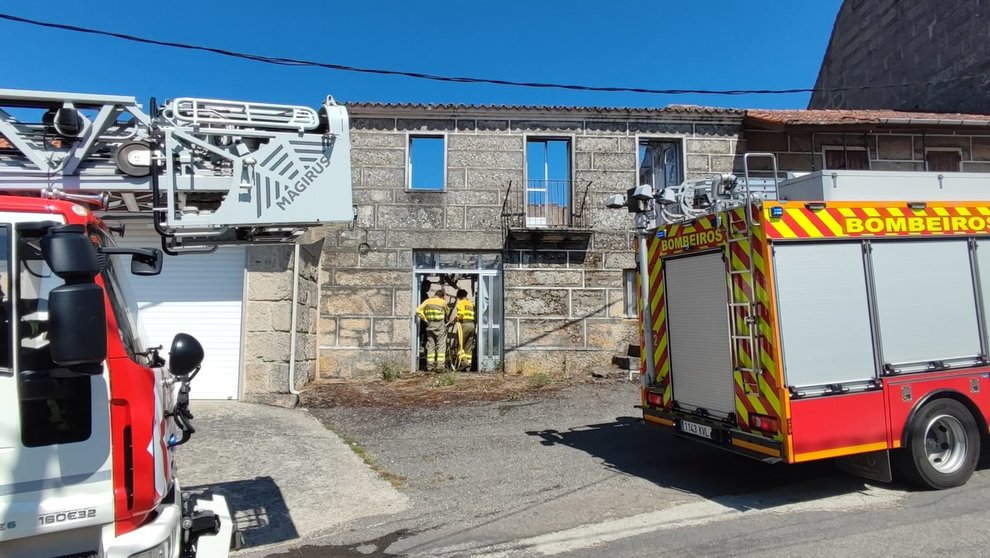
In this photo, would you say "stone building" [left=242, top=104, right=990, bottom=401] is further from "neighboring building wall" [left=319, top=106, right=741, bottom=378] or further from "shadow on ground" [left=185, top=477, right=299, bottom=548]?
"shadow on ground" [left=185, top=477, right=299, bottom=548]

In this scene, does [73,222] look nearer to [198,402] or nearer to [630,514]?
[630,514]

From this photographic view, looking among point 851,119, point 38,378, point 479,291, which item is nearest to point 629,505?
point 38,378

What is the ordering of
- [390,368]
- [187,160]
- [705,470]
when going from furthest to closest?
[390,368] < [705,470] < [187,160]

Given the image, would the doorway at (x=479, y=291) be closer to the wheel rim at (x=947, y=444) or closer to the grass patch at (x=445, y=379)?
the grass patch at (x=445, y=379)

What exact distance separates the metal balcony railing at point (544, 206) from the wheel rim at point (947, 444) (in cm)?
845

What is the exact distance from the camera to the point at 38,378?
2.69m

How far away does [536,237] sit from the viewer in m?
13.6

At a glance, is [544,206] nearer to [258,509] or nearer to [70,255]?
[258,509]

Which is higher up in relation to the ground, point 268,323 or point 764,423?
point 268,323

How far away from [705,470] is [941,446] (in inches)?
83.7

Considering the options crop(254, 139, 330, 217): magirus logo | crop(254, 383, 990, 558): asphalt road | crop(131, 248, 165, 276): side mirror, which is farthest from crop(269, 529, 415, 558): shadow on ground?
crop(254, 139, 330, 217): magirus logo

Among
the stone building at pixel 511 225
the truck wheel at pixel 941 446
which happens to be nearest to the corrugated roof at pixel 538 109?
the stone building at pixel 511 225

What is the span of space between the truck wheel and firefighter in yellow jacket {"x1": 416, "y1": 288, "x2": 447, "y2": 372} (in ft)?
29.8

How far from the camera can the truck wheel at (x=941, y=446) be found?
18.7 feet
